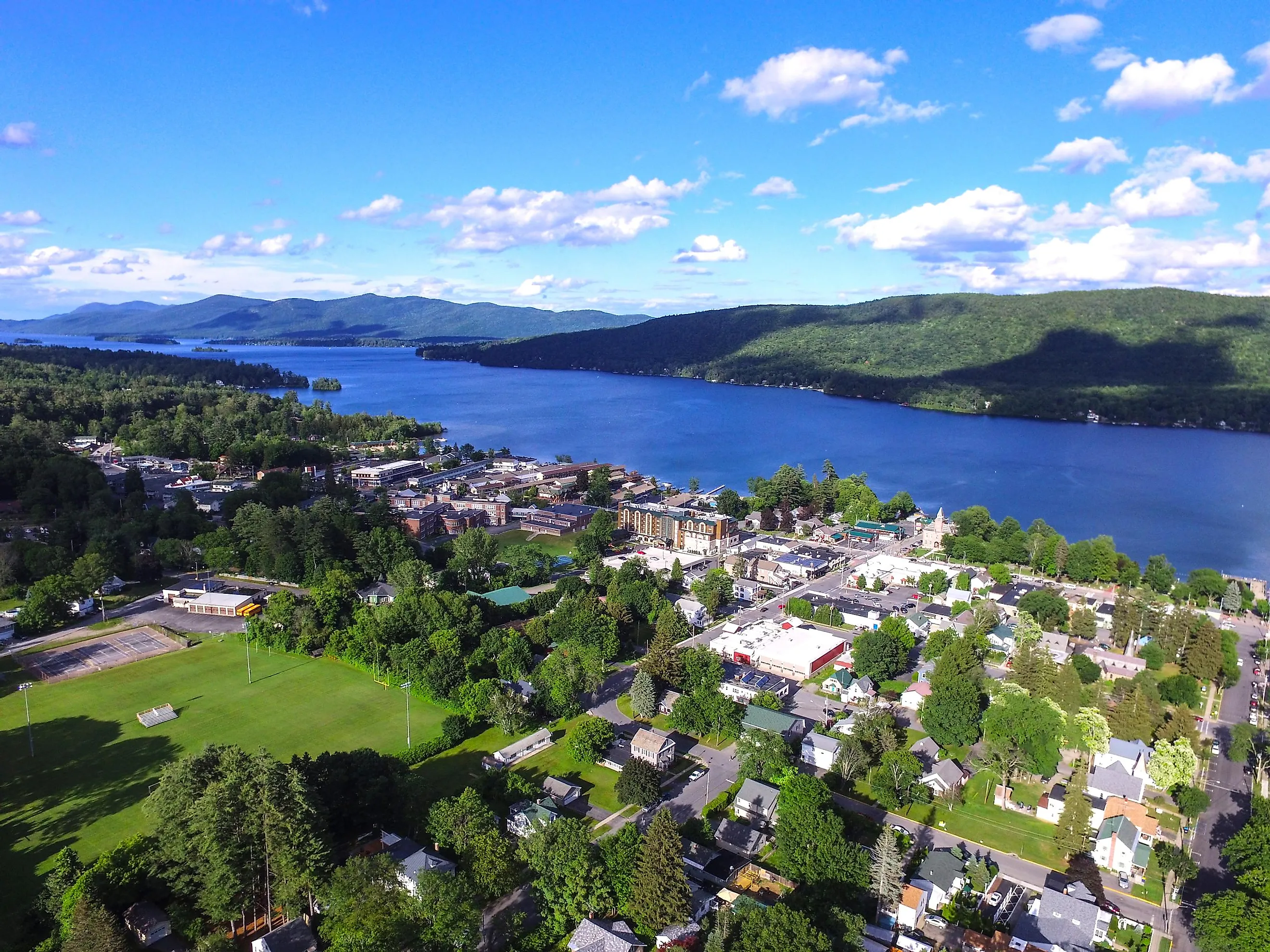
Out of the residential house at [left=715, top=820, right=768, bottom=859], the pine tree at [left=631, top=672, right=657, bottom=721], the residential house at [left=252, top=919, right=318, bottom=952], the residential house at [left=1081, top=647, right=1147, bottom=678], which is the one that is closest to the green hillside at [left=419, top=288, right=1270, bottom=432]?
the residential house at [left=1081, top=647, right=1147, bottom=678]

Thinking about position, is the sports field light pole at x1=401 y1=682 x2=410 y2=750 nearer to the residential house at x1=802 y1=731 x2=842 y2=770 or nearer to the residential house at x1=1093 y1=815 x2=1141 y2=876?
the residential house at x1=802 y1=731 x2=842 y2=770

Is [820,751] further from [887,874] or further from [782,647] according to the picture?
[782,647]

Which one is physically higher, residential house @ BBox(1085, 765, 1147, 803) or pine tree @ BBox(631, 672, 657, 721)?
pine tree @ BBox(631, 672, 657, 721)

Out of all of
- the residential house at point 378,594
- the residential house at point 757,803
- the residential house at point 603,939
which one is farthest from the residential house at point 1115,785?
the residential house at point 378,594

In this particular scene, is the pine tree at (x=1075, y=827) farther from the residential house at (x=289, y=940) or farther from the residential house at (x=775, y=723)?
the residential house at (x=289, y=940)

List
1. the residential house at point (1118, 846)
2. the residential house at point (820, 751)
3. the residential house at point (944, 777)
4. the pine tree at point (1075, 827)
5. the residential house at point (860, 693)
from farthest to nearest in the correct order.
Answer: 1. the residential house at point (860, 693)
2. the residential house at point (820, 751)
3. the residential house at point (944, 777)
4. the pine tree at point (1075, 827)
5. the residential house at point (1118, 846)

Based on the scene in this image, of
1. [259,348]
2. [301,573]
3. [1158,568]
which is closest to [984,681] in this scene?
[1158,568]
